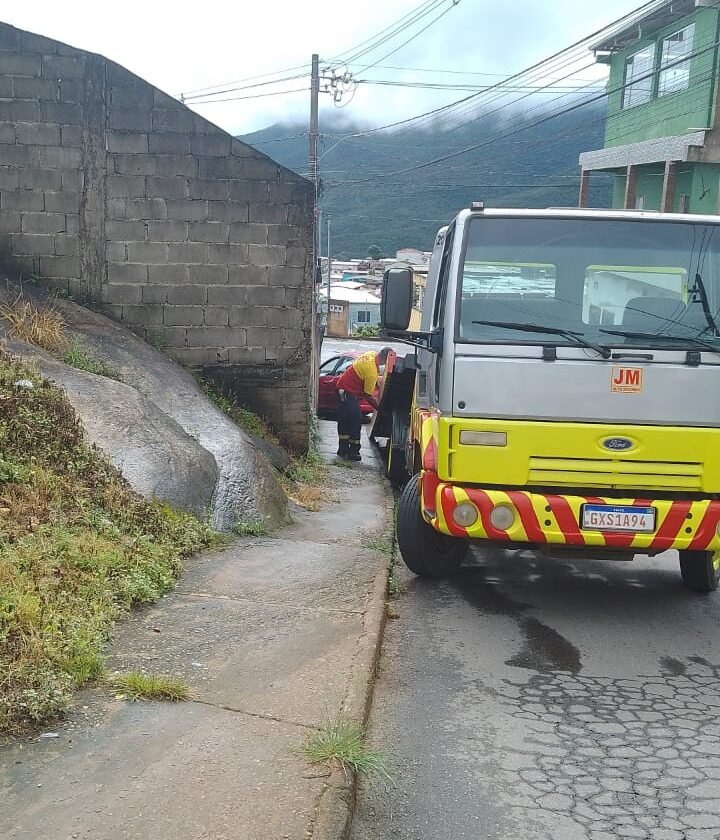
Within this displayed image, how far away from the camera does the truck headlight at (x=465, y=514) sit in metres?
5.82

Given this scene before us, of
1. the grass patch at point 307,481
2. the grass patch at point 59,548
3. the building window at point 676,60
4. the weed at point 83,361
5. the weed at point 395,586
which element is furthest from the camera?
the building window at point 676,60

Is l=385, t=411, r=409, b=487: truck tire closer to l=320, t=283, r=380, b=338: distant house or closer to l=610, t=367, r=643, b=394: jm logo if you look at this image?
l=610, t=367, r=643, b=394: jm logo

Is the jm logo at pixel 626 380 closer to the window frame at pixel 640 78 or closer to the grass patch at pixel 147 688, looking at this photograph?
the grass patch at pixel 147 688

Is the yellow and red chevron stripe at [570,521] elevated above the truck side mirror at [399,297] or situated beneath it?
situated beneath

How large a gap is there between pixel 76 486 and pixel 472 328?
279cm

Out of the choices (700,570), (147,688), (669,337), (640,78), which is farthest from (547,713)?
(640,78)

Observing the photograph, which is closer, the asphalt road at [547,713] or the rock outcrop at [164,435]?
the asphalt road at [547,713]

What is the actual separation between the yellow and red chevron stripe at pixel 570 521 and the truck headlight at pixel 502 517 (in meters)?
0.02

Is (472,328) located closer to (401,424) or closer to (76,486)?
(76,486)

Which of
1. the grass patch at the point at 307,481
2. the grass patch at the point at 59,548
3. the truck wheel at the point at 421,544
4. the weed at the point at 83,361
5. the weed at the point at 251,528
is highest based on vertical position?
the weed at the point at 83,361

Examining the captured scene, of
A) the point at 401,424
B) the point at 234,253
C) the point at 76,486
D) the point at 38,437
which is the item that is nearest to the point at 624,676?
the point at 76,486

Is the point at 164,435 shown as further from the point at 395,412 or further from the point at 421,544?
the point at 395,412

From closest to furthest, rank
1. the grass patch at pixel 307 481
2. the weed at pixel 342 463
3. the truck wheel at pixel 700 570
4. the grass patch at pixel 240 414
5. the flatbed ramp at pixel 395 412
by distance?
the truck wheel at pixel 700 570 → the grass patch at pixel 307 481 → the flatbed ramp at pixel 395 412 → the grass patch at pixel 240 414 → the weed at pixel 342 463

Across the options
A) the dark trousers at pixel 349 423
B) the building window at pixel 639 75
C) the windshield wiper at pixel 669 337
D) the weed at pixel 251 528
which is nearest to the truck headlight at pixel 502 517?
the windshield wiper at pixel 669 337
